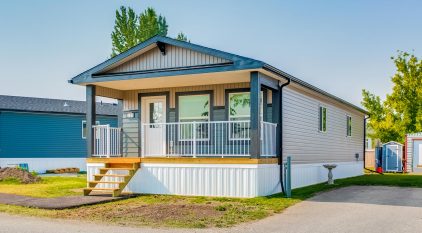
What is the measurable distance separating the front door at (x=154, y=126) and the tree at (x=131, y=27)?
25446 millimetres

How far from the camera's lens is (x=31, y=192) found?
51.8 ft

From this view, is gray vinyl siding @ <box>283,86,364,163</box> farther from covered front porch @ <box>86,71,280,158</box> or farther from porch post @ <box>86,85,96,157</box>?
porch post @ <box>86,85,96,157</box>

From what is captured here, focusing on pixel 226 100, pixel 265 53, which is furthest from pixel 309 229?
pixel 265 53

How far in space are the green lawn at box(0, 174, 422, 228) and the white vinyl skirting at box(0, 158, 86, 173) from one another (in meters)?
17.2

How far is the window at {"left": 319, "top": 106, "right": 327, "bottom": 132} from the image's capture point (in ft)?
66.0

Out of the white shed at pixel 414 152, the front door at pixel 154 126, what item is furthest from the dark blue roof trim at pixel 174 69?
the white shed at pixel 414 152

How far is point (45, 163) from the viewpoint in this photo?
3014 cm

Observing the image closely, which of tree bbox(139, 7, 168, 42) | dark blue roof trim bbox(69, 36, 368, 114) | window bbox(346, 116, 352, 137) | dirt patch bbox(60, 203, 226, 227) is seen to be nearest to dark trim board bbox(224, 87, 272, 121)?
dark blue roof trim bbox(69, 36, 368, 114)

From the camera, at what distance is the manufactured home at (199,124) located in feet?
45.0

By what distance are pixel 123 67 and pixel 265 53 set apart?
9.67 meters

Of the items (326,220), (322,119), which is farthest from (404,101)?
(326,220)

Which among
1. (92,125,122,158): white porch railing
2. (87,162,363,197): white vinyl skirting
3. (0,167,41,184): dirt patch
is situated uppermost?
(92,125,122,158): white porch railing

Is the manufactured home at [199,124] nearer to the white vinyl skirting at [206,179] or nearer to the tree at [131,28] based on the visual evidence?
the white vinyl skirting at [206,179]

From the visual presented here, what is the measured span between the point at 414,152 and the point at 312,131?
14106 mm
